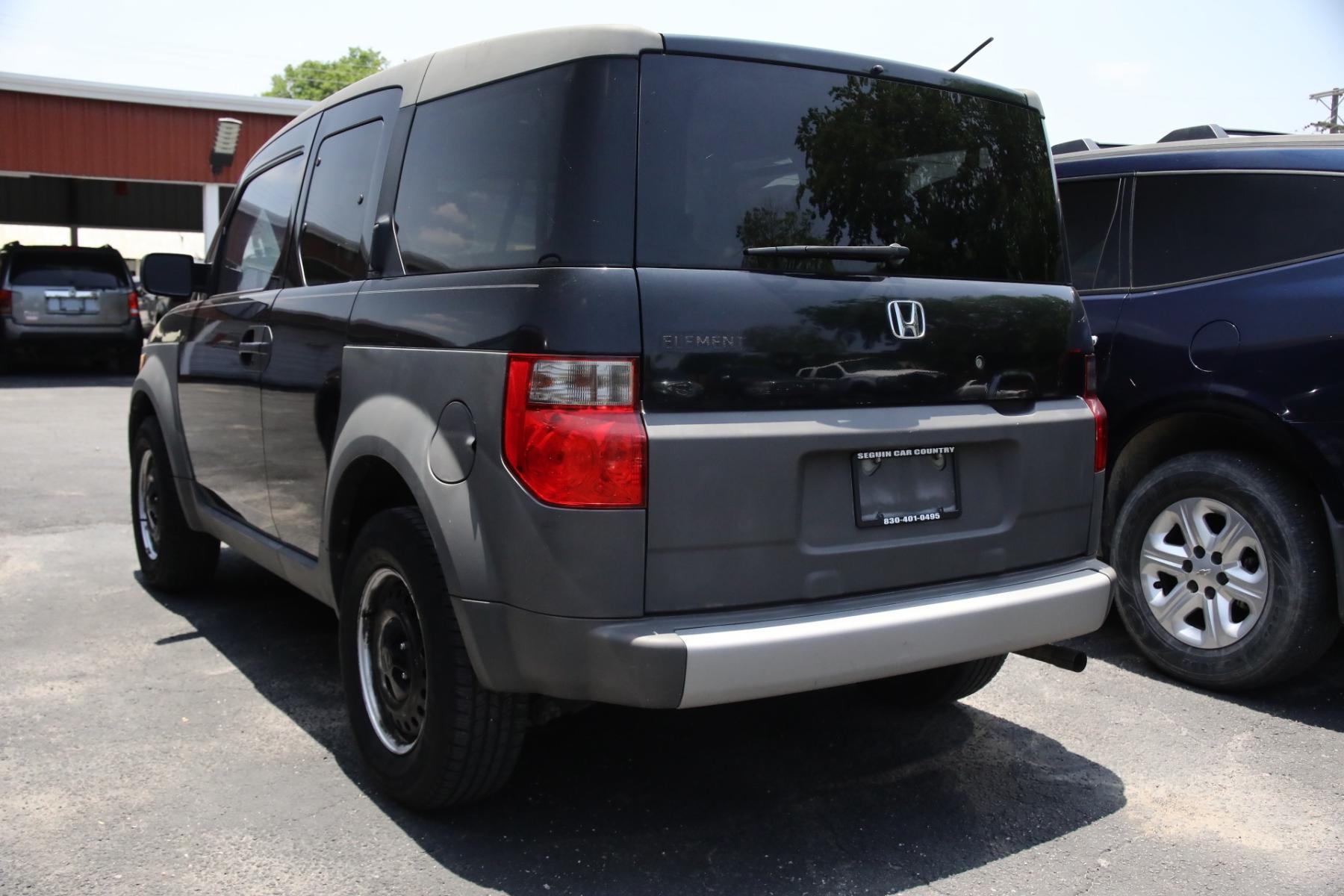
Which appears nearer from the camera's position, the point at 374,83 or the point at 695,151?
the point at 695,151

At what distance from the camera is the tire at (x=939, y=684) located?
3857 millimetres

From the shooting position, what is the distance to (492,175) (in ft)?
9.64

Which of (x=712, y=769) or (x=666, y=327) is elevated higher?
(x=666, y=327)

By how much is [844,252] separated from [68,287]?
54.7 feet

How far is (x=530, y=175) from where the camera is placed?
9.14 ft

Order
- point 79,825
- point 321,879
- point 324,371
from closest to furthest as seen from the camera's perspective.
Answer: point 321,879 → point 79,825 → point 324,371

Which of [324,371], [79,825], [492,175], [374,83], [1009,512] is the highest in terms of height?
[374,83]

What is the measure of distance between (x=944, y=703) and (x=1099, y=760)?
1.89ft

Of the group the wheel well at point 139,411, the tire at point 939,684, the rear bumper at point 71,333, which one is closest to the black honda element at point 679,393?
the tire at point 939,684

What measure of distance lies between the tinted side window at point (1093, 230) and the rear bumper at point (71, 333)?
50.9ft

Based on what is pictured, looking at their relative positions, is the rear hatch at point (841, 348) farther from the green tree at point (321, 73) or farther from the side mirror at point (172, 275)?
the green tree at point (321, 73)

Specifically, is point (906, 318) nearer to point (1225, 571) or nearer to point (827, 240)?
Answer: point (827, 240)

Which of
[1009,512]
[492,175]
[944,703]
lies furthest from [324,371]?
[944,703]

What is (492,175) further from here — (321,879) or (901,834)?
(901,834)
